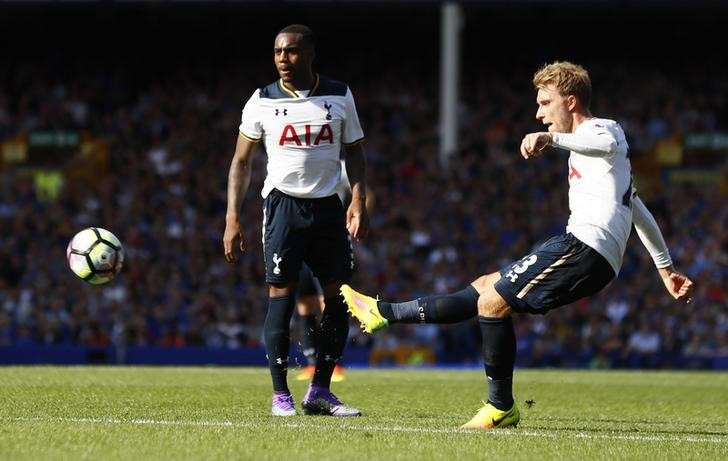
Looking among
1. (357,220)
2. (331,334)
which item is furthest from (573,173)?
(331,334)

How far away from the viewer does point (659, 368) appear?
22.1 m

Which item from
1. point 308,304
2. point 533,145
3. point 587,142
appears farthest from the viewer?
point 308,304

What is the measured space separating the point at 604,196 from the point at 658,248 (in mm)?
653

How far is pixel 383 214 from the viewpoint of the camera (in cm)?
2603

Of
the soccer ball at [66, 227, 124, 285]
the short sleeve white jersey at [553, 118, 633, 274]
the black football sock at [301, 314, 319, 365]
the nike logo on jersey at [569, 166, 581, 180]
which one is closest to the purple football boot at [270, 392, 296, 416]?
the short sleeve white jersey at [553, 118, 633, 274]

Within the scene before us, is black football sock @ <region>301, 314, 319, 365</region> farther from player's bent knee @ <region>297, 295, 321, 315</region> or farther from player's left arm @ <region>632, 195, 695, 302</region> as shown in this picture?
player's left arm @ <region>632, 195, 695, 302</region>

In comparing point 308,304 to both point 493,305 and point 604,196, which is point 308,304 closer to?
point 493,305

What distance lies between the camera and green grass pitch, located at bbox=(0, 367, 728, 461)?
607cm

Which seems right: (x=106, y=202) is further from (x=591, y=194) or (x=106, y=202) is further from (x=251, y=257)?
(x=591, y=194)

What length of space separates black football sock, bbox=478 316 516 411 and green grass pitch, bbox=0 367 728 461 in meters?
0.22

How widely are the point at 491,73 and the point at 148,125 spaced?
26.3 ft

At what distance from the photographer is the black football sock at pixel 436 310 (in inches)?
288

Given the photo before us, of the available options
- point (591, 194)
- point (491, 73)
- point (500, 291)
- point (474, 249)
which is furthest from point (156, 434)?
point (491, 73)

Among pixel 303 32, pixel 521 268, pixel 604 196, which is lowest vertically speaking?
pixel 521 268
